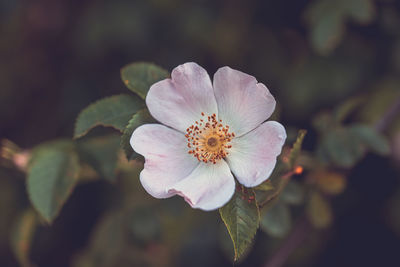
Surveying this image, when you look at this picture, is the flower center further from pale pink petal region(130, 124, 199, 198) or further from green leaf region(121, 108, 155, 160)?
green leaf region(121, 108, 155, 160)

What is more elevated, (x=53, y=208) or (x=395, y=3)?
(x=395, y=3)

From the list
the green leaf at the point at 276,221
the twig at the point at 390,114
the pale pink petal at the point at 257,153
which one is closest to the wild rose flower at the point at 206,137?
the pale pink petal at the point at 257,153

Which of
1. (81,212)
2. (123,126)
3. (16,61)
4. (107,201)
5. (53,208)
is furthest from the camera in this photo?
(16,61)

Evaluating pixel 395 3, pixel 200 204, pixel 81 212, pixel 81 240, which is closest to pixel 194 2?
pixel 395 3

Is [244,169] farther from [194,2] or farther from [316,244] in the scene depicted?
[194,2]

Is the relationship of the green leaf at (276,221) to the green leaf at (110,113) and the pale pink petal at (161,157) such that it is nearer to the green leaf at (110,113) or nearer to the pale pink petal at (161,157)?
the pale pink petal at (161,157)

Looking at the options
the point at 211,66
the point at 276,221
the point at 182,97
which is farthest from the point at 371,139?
the point at 211,66

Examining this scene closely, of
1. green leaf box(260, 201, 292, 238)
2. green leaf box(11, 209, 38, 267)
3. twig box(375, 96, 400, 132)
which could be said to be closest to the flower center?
green leaf box(260, 201, 292, 238)
